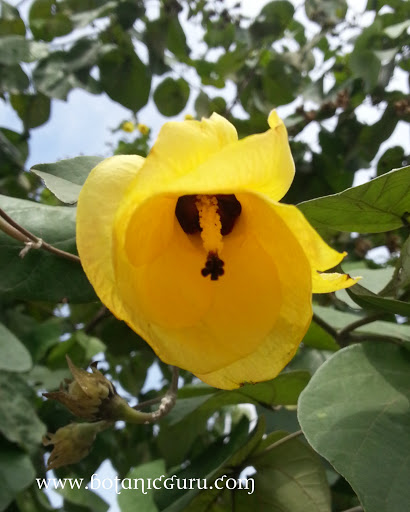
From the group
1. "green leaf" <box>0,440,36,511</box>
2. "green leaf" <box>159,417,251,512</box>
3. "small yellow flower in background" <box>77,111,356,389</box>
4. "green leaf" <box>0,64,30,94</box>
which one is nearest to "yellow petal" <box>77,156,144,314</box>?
"small yellow flower in background" <box>77,111,356,389</box>

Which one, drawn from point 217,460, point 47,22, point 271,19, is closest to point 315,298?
point 217,460

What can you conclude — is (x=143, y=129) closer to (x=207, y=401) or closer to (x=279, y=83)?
(x=279, y=83)

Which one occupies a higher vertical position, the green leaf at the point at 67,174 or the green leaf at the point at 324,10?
the green leaf at the point at 324,10

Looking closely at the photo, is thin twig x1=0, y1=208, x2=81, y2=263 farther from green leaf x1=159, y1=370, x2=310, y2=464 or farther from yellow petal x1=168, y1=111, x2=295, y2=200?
green leaf x1=159, y1=370, x2=310, y2=464

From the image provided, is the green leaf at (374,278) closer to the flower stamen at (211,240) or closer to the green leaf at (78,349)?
the flower stamen at (211,240)

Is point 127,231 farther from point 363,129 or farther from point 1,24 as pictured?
point 1,24

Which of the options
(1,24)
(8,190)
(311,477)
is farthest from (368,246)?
(1,24)

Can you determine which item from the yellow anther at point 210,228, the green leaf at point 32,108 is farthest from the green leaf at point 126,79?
the yellow anther at point 210,228
